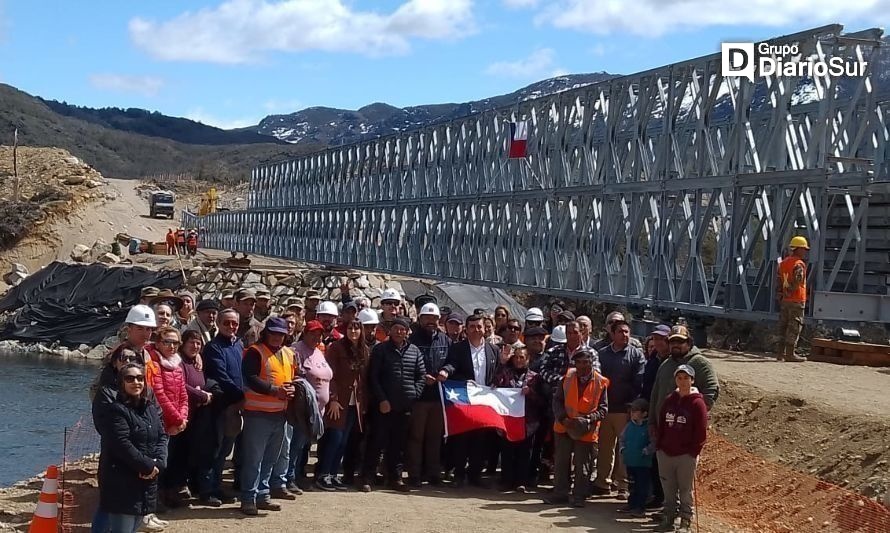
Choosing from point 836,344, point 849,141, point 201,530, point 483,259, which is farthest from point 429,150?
point 201,530

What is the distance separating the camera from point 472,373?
12.3 meters

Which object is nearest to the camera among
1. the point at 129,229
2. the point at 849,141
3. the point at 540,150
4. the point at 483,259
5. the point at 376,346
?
the point at 376,346

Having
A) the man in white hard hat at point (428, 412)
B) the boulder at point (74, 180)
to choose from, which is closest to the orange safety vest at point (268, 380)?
the man in white hard hat at point (428, 412)

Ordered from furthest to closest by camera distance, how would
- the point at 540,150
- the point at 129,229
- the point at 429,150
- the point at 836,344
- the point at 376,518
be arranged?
1. the point at 129,229
2. the point at 429,150
3. the point at 540,150
4. the point at 836,344
5. the point at 376,518

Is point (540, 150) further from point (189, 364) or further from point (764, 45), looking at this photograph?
point (189, 364)

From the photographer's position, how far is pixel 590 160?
26500 millimetres

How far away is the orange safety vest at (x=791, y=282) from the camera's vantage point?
1698cm

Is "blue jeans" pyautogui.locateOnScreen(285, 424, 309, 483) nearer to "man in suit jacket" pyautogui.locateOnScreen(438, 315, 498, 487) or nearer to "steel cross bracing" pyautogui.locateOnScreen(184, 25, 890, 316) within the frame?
"man in suit jacket" pyautogui.locateOnScreen(438, 315, 498, 487)

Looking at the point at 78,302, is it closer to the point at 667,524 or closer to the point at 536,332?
the point at 536,332

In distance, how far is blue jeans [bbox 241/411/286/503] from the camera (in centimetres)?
1038

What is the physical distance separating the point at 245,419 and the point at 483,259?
2195cm

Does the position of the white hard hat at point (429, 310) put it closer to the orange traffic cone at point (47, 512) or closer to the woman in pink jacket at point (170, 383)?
the woman in pink jacket at point (170, 383)

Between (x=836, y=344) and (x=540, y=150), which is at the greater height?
(x=540, y=150)

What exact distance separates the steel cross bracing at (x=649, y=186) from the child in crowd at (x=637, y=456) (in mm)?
8373
